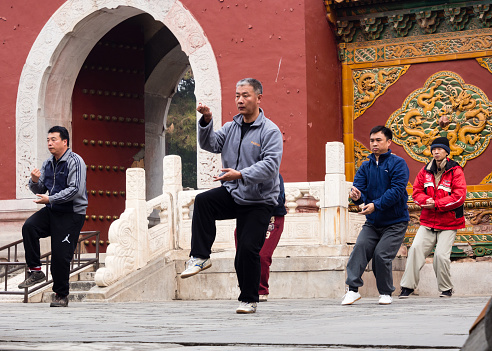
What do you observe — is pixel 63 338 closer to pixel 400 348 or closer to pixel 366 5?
pixel 400 348

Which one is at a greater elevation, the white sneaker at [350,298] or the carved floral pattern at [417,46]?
the carved floral pattern at [417,46]

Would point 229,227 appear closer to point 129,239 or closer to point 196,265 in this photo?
point 129,239

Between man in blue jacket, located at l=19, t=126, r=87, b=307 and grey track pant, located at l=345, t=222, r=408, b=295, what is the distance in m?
2.30

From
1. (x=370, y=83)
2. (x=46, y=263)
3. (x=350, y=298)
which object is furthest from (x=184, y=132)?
(x=350, y=298)

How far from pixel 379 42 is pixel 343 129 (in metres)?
1.16

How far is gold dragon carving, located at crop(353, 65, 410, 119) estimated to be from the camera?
11125 mm

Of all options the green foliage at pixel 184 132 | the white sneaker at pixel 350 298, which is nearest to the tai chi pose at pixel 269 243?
the white sneaker at pixel 350 298

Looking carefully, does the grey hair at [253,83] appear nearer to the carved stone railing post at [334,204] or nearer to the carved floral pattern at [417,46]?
the carved stone railing post at [334,204]

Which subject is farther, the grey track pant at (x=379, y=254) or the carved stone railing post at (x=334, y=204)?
the carved stone railing post at (x=334, y=204)

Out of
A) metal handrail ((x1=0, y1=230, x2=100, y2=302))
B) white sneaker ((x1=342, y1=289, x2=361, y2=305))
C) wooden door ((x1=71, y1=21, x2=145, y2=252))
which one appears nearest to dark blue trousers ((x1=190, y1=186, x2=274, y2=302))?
white sneaker ((x1=342, y1=289, x2=361, y2=305))

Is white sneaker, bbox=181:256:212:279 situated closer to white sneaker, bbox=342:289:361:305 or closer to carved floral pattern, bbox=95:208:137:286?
white sneaker, bbox=342:289:361:305

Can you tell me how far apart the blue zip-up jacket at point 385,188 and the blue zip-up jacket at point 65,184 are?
90.1 inches

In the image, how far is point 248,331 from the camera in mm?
4207

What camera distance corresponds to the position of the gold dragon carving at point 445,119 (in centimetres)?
1066
